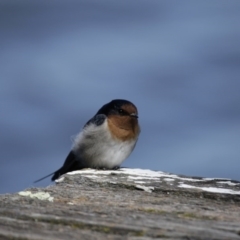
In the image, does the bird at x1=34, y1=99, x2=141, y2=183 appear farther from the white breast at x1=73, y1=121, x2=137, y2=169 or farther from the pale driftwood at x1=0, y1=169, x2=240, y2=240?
the pale driftwood at x1=0, y1=169, x2=240, y2=240

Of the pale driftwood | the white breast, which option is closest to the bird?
the white breast

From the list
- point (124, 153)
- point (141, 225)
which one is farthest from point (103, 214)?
point (124, 153)

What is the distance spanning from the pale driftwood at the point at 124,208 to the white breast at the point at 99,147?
11.8 feet

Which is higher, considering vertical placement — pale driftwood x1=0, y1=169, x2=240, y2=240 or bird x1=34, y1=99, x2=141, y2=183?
bird x1=34, y1=99, x2=141, y2=183

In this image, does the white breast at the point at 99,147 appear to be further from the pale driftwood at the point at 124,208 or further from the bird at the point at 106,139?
the pale driftwood at the point at 124,208

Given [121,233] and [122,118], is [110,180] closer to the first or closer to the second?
[121,233]

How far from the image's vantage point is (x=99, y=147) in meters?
7.27

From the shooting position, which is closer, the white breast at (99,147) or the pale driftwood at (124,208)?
the pale driftwood at (124,208)

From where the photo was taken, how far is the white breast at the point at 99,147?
709 cm

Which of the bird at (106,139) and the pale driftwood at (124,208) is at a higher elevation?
the bird at (106,139)

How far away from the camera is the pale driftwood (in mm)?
1901

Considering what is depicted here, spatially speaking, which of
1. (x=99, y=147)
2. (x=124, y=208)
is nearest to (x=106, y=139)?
(x=99, y=147)

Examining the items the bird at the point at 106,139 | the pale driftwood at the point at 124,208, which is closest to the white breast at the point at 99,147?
the bird at the point at 106,139

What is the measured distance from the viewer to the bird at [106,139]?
7117mm
